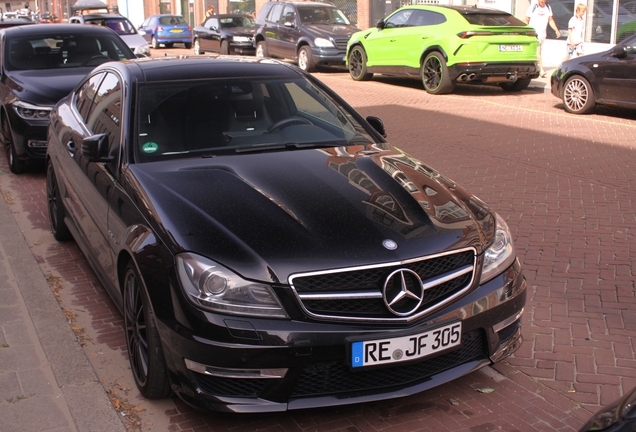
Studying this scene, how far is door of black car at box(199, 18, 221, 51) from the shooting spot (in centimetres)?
2627

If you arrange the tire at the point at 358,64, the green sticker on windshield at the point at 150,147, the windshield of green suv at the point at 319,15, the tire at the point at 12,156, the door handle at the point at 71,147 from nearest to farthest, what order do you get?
1. the green sticker on windshield at the point at 150,147
2. the door handle at the point at 71,147
3. the tire at the point at 12,156
4. the tire at the point at 358,64
5. the windshield of green suv at the point at 319,15

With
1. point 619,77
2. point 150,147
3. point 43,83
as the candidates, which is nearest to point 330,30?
point 619,77

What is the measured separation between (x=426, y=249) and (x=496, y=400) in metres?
0.93

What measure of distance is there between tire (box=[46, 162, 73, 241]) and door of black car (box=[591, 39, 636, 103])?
902cm

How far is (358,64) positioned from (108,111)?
13.7m

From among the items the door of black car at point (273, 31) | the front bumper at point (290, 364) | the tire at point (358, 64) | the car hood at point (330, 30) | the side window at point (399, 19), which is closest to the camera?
the front bumper at point (290, 364)

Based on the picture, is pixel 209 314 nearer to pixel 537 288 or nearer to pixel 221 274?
pixel 221 274

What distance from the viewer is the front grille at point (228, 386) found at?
3.29 meters

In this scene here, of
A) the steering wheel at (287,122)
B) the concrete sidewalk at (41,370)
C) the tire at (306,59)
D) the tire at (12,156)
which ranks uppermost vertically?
the steering wheel at (287,122)

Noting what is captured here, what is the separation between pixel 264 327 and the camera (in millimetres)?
3207

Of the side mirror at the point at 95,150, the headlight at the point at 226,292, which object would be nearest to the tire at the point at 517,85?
the side mirror at the point at 95,150

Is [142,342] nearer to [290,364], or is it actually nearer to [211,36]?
[290,364]

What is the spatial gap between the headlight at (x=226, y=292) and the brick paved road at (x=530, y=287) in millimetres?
686

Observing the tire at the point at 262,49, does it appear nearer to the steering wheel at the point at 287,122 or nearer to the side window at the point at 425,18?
the side window at the point at 425,18
